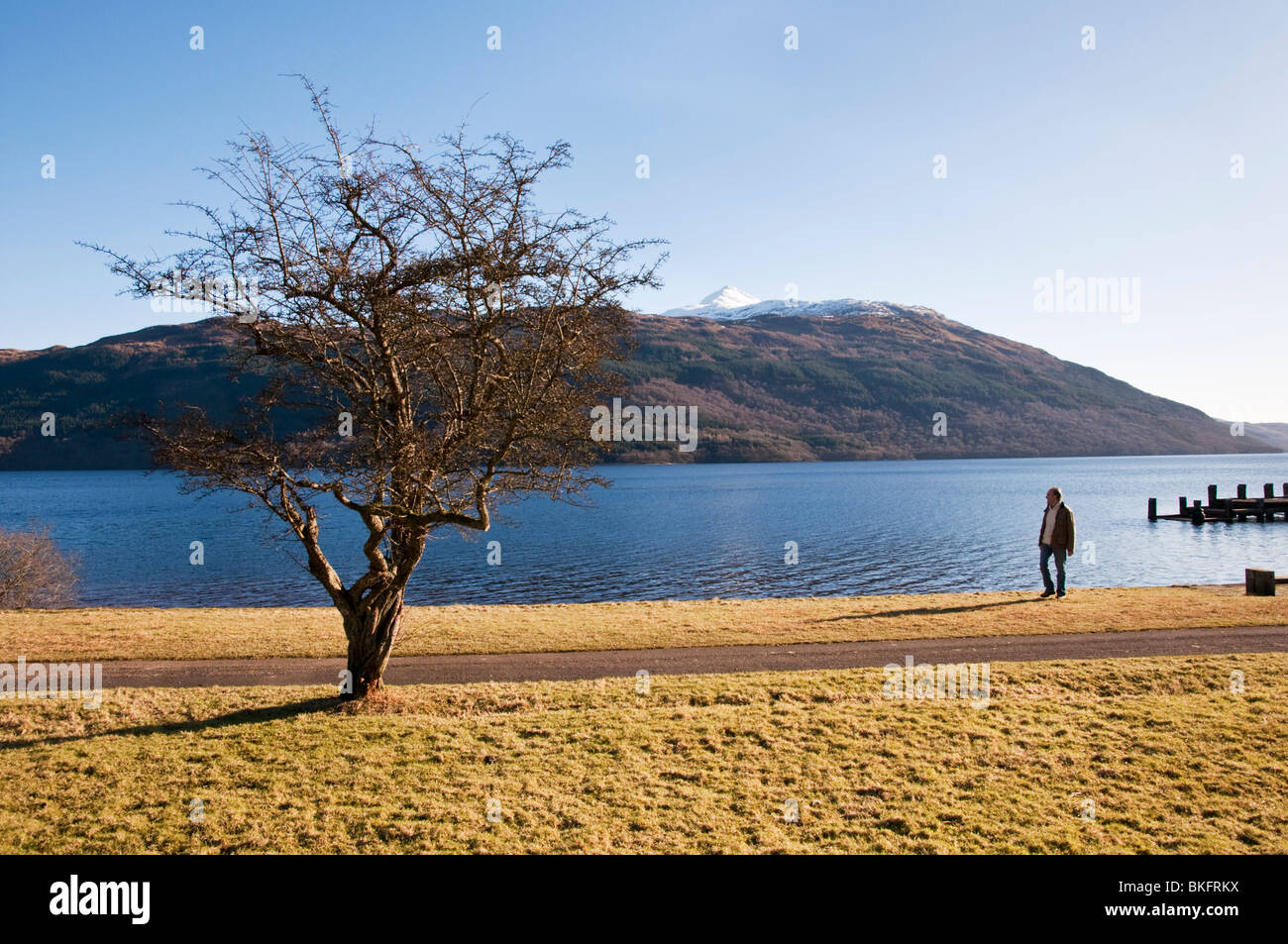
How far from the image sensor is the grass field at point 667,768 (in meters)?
7.27

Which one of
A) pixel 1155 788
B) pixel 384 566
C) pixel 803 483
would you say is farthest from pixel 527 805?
pixel 803 483

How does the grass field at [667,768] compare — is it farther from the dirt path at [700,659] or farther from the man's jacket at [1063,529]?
the man's jacket at [1063,529]

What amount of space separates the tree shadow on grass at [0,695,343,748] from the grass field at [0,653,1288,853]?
47mm

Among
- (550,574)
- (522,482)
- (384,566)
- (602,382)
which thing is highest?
(602,382)

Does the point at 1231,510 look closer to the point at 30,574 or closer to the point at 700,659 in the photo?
the point at 700,659

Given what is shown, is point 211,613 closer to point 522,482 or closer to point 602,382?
point 522,482

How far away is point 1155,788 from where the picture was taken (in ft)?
27.0

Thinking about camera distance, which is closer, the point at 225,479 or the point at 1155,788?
the point at 1155,788

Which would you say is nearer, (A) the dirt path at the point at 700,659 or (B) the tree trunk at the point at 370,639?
(B) the tree trunk at the point at 370,639

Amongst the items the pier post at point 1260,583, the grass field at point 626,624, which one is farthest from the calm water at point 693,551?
the pier post at point 1260,583

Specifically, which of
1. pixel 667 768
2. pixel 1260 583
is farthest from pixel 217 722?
pixel 1260 583

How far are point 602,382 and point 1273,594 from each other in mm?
18665

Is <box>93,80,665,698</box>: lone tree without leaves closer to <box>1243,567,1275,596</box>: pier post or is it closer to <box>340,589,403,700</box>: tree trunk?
<box>340,589,403,700</box>: tree trunk

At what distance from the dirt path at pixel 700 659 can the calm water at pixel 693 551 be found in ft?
7.72
